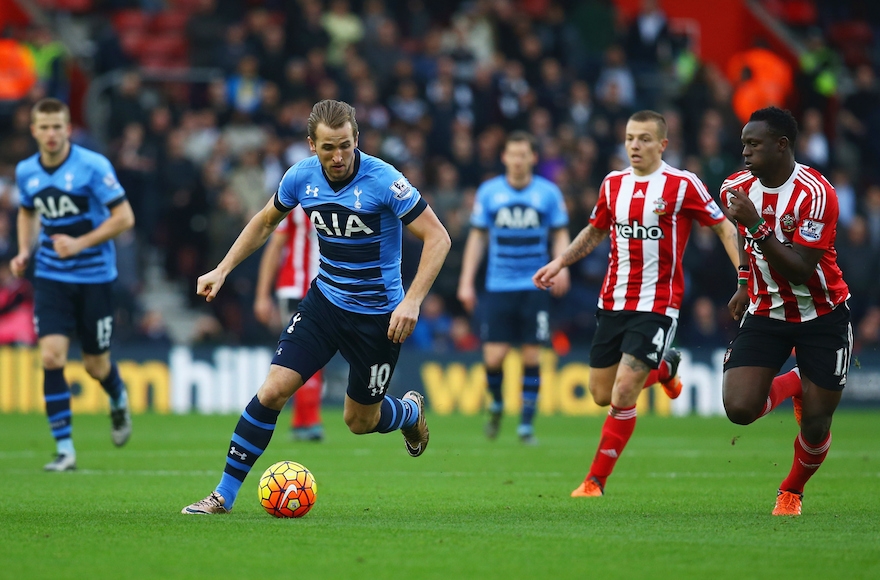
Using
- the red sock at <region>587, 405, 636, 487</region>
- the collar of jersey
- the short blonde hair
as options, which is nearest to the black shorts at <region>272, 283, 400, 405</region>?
the collar of jersey

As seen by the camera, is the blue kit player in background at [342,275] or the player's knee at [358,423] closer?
the blue kit player in background at [342,275]

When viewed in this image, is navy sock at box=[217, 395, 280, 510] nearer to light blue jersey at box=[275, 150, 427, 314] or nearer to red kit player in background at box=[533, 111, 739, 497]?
light blue jersey at box=[275, 150, 427, 314]

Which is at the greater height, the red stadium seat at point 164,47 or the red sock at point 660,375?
the red stadium seat at point 164,47

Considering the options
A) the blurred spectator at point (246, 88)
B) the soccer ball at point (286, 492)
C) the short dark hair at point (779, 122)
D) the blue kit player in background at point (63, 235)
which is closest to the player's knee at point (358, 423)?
the soccer ball at point (286, 492)

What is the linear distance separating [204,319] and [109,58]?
16.1 feet

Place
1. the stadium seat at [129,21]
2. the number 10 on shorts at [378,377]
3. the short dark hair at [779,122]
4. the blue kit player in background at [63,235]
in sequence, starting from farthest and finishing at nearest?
the stadium seat at [129,21] < the blue kit player in background at [63,235] < the number 10 on shorts at [378,377] < the short dark hair at [779,122]

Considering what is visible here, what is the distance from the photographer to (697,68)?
74.3 feet

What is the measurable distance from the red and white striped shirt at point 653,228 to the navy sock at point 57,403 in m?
4.59

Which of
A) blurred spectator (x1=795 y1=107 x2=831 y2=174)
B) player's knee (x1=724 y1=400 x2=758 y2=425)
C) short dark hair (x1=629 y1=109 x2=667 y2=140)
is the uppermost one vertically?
blurred spectator (x1=795 y1=107 x2=831 y2=174)

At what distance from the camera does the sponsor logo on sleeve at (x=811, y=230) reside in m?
7.53

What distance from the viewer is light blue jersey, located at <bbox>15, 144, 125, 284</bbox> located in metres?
10.8

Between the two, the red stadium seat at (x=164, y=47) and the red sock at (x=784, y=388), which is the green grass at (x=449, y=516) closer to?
the red sock at (x=784, y=388)

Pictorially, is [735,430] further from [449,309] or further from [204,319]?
[204,319]

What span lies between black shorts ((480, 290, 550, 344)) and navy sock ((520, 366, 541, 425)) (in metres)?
0.32
